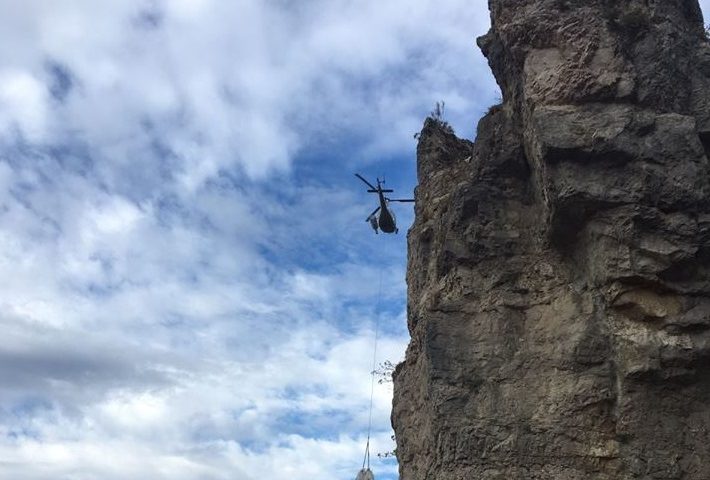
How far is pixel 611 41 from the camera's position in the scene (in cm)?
1202

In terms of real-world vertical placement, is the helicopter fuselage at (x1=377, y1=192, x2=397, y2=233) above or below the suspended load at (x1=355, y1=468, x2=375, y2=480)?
above

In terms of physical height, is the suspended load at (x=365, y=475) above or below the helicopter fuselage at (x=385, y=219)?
below

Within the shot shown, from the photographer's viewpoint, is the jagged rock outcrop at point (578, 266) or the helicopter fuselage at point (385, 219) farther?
the helicopter fuselage at point (385, 219)

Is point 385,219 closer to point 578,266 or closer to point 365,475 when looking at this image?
point 365,475

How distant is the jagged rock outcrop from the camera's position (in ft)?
33.6

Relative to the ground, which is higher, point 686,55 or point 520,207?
point 686,55

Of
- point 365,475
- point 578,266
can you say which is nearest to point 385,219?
point 365,475

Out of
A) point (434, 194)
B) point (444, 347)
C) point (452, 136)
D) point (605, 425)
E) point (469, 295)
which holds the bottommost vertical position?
point (605, 425)

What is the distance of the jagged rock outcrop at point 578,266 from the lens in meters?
10.2

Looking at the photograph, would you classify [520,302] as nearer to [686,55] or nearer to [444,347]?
[444,347]

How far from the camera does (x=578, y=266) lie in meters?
11.4

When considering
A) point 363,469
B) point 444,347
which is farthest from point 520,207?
point 363,469

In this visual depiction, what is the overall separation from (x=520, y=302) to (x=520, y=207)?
1.69 metres

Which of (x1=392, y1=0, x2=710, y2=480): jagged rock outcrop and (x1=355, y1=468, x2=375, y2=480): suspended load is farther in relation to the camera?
(x1=355, y1=468, x2=375, y2=480): suspended load
